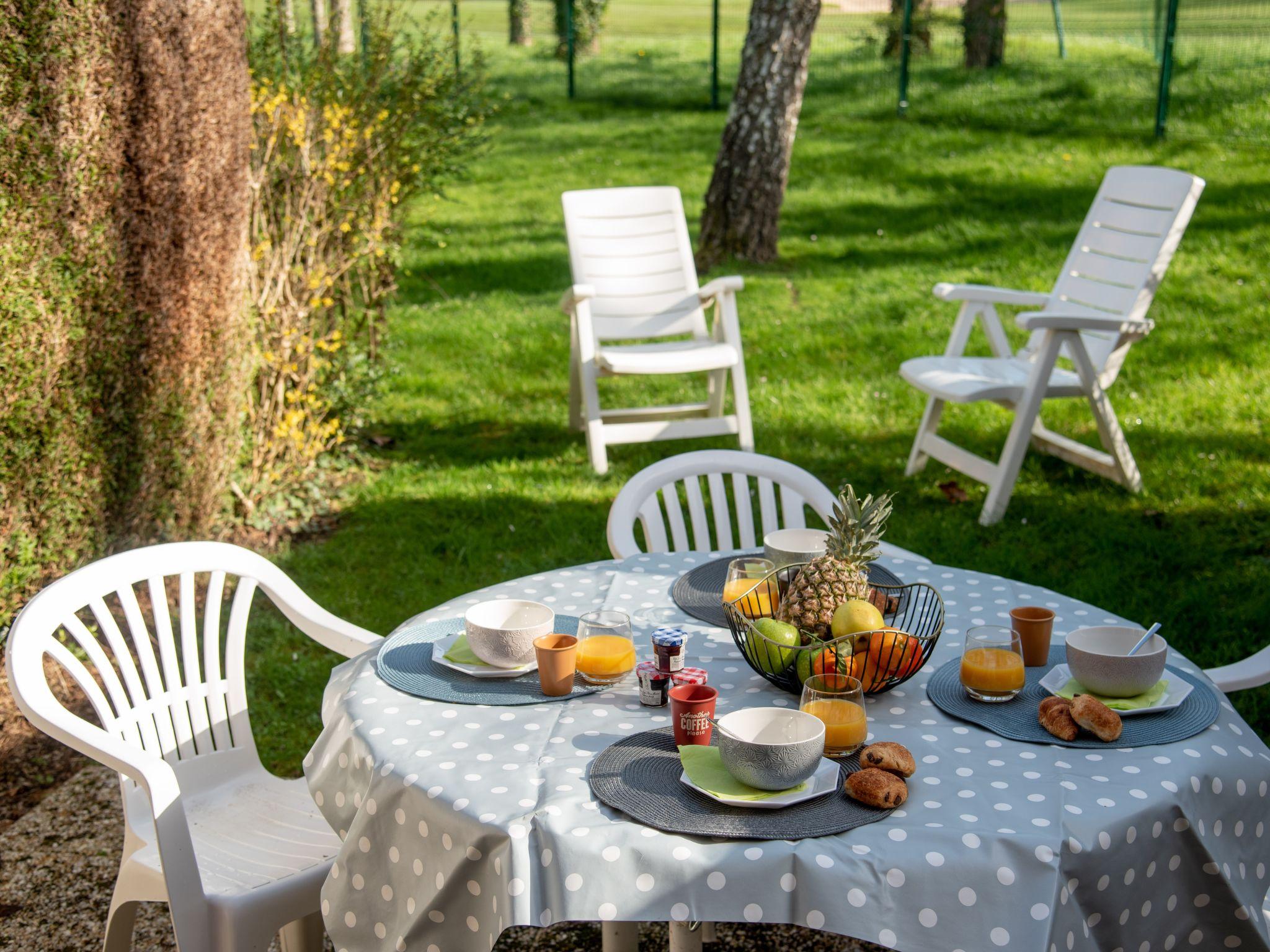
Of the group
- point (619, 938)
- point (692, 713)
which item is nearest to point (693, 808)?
point (692, 713)

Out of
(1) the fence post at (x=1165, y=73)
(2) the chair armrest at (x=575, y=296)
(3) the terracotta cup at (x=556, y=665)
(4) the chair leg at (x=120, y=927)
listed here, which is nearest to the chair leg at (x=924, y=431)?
(2) the chair armrest at (x=575, y=296)

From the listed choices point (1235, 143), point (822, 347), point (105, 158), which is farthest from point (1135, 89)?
point (105, 158)

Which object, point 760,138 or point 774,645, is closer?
point 774,645

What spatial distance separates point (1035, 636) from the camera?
2.15 metres

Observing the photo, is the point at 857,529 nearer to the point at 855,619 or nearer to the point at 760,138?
→ the point at 855,619

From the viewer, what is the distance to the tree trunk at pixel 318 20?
5.56m

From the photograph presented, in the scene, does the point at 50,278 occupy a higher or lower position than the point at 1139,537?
higher

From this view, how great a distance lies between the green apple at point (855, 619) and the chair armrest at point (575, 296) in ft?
12.3

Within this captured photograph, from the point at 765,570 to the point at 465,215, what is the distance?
8.49 meters

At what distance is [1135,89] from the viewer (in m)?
11.1

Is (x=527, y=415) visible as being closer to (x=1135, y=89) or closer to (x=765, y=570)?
(x=765, y=570)

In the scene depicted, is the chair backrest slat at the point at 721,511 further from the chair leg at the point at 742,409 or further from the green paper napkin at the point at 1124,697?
the chair leg at the point at 742,409

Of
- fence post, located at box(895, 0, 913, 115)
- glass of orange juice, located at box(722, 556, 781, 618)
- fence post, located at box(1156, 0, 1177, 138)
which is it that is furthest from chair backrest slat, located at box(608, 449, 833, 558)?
fence post, located at box(895, 0, 913, 115)

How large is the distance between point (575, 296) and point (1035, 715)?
4.02 m
